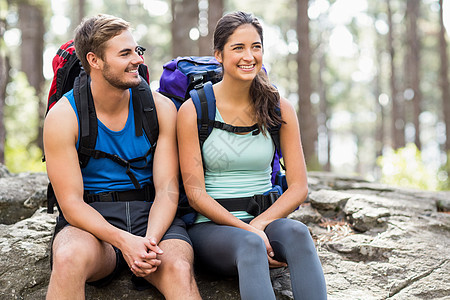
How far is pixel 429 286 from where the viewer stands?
3.16m

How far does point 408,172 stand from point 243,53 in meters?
9.49

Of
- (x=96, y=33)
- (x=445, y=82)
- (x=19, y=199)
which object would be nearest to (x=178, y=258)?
(x=96, y=33)

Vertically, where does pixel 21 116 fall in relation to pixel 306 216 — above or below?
above

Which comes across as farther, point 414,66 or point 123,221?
point 414,66

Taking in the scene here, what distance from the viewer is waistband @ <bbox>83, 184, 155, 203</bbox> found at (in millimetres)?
2949

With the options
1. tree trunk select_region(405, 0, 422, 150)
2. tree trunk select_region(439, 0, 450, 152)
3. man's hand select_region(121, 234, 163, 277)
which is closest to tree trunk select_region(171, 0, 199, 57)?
man's hand select_region(121, 234, 163, 277)

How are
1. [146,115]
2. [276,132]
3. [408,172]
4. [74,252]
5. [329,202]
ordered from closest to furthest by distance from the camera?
[74,252], [146,115], [276,132], [329,202], [408,172]

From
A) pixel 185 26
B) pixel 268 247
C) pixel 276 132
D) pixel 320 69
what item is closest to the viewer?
pixel 268 247

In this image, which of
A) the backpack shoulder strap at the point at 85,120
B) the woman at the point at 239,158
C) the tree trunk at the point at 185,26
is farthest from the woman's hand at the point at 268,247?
the tree trunk at the point at 185,26

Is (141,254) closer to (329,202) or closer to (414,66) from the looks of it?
(329,202)

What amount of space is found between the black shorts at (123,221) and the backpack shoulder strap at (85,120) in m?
0.33

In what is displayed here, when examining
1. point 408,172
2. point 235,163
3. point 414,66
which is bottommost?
point 408,172

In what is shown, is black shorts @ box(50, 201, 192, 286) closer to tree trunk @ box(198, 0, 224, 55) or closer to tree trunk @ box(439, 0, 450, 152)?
tree trunk @ box(198, 0, 224, 55)

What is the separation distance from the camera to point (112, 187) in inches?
118
